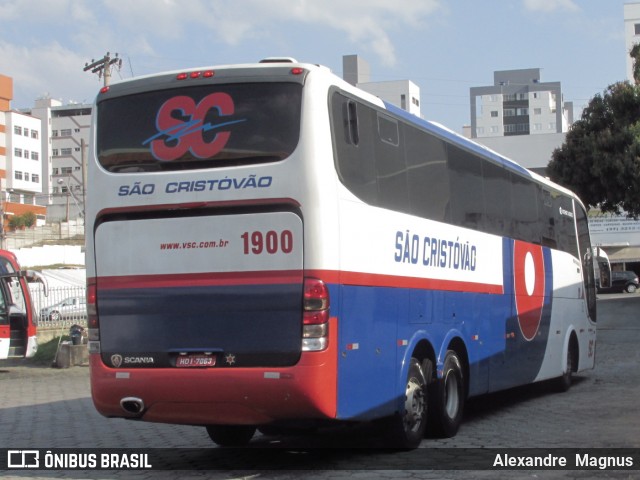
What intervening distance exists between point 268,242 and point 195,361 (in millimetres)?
1283

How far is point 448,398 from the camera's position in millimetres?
11000

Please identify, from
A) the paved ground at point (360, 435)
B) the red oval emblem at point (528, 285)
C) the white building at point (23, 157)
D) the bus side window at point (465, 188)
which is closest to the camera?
the paved ground at point (360, 435)

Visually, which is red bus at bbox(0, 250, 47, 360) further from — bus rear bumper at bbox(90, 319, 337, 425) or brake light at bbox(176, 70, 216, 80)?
brake light at bbox(176, 70, 216, 80)

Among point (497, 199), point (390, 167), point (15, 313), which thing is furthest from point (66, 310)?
point (390, 167)

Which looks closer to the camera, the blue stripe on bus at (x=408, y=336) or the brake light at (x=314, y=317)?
the brake light at (x=314, y=317)

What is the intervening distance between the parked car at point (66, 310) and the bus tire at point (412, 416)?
18.5 meters

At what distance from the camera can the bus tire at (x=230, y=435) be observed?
Answer: 10.4 metres

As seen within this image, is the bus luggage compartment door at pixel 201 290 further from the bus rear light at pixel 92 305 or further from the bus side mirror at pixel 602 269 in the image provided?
the bus side mirror at pixel 602 269

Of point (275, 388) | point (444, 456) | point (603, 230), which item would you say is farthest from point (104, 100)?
point (603, 230)

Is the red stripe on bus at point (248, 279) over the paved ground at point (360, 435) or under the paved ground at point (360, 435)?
over

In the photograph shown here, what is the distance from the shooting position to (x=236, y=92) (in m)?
8.73

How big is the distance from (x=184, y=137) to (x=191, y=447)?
385cm

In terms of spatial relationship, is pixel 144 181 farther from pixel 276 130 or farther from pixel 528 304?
pixel 528 304

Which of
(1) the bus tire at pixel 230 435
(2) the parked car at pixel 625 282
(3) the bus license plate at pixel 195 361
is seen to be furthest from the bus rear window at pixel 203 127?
(2) the parked car at pixel 625 282
